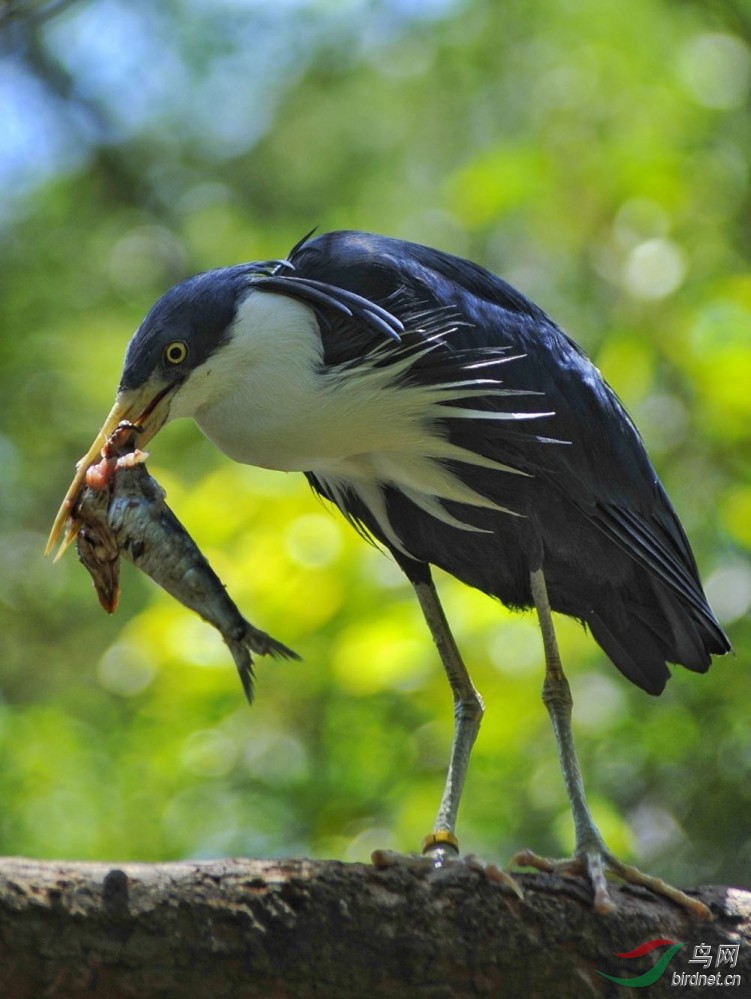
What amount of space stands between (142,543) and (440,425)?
0.80m

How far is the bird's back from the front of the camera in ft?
10.5

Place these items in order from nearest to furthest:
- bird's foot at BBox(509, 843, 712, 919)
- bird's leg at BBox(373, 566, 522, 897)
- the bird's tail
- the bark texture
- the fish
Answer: the bark texture, bird's foot at BBox(509, 843, 712, 919), the fish, bird's leg at BBox(373, 566, 522, 897), the bird's tail

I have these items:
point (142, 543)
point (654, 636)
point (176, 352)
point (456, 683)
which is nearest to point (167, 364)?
point (176, 352)

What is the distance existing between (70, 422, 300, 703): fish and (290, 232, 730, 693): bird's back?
0.57 meters

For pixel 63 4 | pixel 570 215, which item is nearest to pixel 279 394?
pixel 63 4

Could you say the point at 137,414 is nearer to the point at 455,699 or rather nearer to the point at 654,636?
the point at 455,699

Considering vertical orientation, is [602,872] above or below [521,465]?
below

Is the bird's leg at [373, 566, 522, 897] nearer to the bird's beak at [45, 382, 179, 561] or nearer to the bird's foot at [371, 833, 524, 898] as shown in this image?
the bird's foot at [371, 833, 524, 898]

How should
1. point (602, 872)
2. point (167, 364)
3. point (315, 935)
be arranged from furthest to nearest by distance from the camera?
point (167, 364), point (602, 872), point (315, 935)

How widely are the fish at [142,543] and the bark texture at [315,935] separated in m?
0.69

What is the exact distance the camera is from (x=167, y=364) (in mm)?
3098

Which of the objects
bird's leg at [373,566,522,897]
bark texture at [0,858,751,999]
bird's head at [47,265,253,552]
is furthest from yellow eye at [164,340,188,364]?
bark texture at [0,858,751,999]

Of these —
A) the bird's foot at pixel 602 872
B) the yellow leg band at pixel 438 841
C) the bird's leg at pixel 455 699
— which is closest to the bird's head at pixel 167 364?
the bird's leg at pixel 455 699

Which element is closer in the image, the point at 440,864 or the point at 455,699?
the point at 440,864
